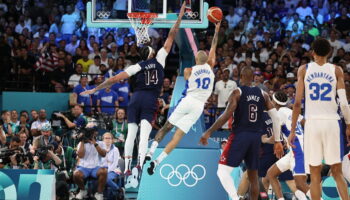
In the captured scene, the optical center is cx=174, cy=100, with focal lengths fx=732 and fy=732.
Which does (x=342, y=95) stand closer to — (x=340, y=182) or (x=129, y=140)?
(x=340, y=182)

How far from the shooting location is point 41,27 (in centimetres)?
2398

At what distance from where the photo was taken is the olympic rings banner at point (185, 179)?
14297 millimetres

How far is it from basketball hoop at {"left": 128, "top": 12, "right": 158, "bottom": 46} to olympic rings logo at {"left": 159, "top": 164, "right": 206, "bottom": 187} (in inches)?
99.7

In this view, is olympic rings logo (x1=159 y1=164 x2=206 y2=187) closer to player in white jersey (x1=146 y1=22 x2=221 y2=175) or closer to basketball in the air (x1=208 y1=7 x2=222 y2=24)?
player in white jersey (x1=146 y1=22 x2=221 y2=175)

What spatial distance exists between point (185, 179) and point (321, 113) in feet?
15.8

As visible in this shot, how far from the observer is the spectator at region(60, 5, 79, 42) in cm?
2350

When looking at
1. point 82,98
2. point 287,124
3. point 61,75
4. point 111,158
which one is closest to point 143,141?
point 287,124

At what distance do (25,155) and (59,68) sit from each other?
5.46 meters

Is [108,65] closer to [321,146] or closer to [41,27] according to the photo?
[41,27]

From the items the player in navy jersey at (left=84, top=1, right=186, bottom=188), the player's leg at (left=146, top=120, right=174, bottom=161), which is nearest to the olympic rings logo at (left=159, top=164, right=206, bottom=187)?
the player in navy jersey at (left=84, top=1, right=186, bottom=188)

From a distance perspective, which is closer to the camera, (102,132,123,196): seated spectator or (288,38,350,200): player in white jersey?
(288,38,350,200): player in white jersey

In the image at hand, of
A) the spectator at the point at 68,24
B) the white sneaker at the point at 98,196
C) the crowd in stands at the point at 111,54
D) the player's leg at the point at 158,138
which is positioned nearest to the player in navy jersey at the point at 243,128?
the player's leg at the point at 158,138

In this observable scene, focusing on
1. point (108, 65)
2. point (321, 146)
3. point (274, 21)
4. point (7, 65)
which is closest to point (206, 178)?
point (321, 146)

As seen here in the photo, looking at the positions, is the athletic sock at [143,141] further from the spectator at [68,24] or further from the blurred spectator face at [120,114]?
the spectator at [68,24]
